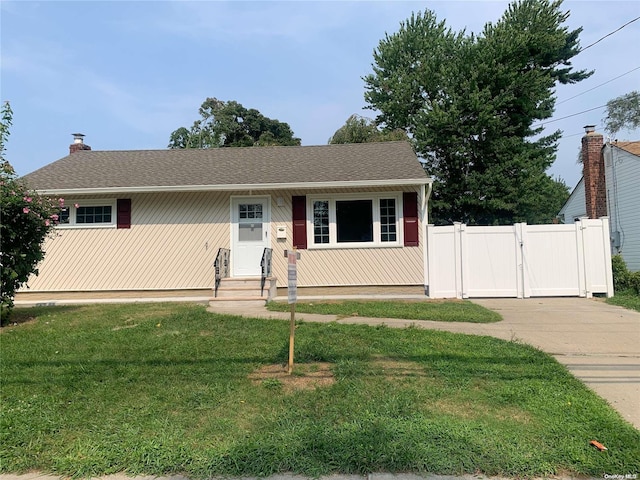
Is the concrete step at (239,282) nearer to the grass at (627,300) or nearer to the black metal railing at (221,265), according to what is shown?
the black metal railing at (221,265)

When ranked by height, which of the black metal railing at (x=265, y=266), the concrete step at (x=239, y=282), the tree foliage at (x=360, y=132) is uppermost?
the tree foliage at (x=360, y=132)

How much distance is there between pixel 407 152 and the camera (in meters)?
12.7

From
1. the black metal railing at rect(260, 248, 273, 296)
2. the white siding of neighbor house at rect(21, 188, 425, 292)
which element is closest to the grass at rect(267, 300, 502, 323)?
the black metal railing at rect(260, 248, 273, 296)

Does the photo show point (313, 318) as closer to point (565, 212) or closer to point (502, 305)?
point (502, 305)

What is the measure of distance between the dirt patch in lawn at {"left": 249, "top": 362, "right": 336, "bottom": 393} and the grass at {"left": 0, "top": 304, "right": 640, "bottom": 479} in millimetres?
61

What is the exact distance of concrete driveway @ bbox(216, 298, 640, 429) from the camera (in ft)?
14.3

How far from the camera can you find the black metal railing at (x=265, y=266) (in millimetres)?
10091

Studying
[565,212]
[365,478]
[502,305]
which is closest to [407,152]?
[502,305]

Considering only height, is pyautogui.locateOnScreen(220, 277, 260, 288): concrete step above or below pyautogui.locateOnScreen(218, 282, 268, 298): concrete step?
above

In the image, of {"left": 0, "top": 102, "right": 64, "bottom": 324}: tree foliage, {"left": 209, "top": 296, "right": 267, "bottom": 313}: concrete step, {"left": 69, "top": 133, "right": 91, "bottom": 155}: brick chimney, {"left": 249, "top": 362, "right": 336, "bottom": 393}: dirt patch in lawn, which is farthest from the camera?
{"left": 69, "top": 133, "right": 91, "bottom": 155}: brick chimney

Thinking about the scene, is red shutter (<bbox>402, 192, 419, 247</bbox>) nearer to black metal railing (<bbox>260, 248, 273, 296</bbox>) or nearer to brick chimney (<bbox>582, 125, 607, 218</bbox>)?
black metal railing (<bbox>260, 248, 273, 296</bbox>)

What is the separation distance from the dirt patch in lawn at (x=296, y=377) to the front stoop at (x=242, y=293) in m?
4.64

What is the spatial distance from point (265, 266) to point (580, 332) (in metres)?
6.70

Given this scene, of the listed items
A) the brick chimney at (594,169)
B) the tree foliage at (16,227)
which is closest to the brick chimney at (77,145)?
the tree foliage at (16,227)
